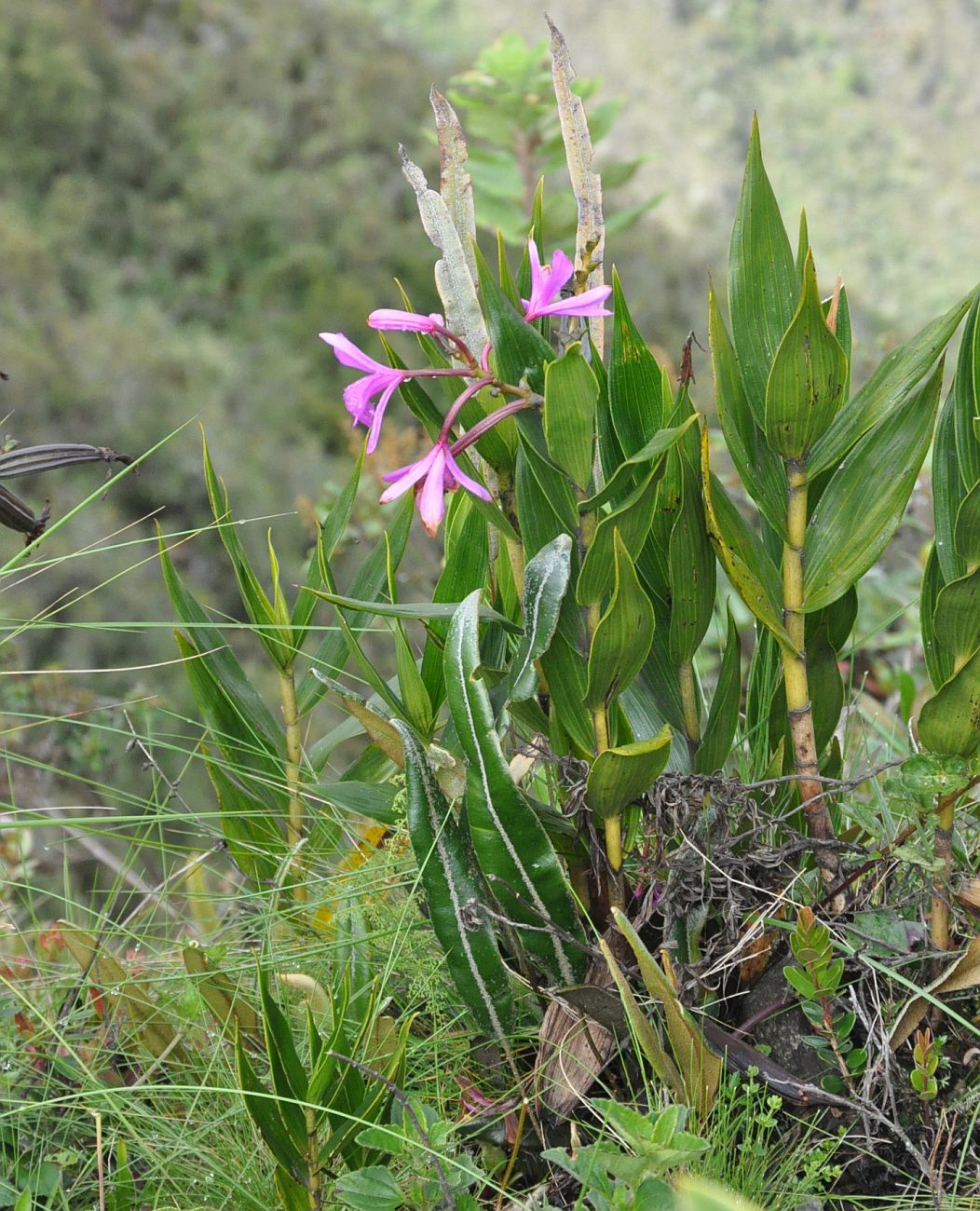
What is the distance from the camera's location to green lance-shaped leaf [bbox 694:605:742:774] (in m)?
0.86

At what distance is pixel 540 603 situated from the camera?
75cm

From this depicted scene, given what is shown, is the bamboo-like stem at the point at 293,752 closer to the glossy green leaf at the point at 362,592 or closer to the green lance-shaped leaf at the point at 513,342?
the glossy green leaf at the point at 362,592

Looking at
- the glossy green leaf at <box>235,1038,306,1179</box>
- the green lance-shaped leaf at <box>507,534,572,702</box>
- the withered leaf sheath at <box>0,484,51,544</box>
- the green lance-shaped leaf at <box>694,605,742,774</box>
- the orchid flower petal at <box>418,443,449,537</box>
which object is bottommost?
the glossy green leaf at <box>235,1038,306,1179</box>

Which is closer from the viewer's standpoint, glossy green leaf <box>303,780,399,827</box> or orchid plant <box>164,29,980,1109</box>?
orchid plant <box>164,29,980,1109</box>

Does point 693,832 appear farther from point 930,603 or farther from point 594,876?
point 930,603

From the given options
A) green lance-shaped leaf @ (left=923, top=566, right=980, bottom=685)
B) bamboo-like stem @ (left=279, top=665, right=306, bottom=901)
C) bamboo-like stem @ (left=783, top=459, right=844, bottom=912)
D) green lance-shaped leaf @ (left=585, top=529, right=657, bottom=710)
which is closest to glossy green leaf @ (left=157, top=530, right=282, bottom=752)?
bamboo-like stem @ (left=279, top=665, right=306, bottom=901)

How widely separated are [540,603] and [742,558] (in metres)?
0.15

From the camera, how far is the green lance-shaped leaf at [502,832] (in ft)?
2.47

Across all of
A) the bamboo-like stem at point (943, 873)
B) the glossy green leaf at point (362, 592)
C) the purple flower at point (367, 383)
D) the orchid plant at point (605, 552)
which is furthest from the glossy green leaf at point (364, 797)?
the bamboo-like stem at point (943, 873)

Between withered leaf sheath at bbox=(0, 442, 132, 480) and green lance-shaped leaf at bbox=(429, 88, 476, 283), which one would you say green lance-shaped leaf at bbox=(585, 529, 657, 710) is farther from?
withered leaf sheath at bbox=(0, 442, 132, 480)

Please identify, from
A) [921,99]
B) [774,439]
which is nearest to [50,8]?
[774,439]

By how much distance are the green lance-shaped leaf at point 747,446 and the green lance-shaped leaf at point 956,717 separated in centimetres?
16

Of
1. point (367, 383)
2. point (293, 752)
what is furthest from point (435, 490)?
point (293, 752)

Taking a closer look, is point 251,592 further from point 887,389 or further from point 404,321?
point 887,389
